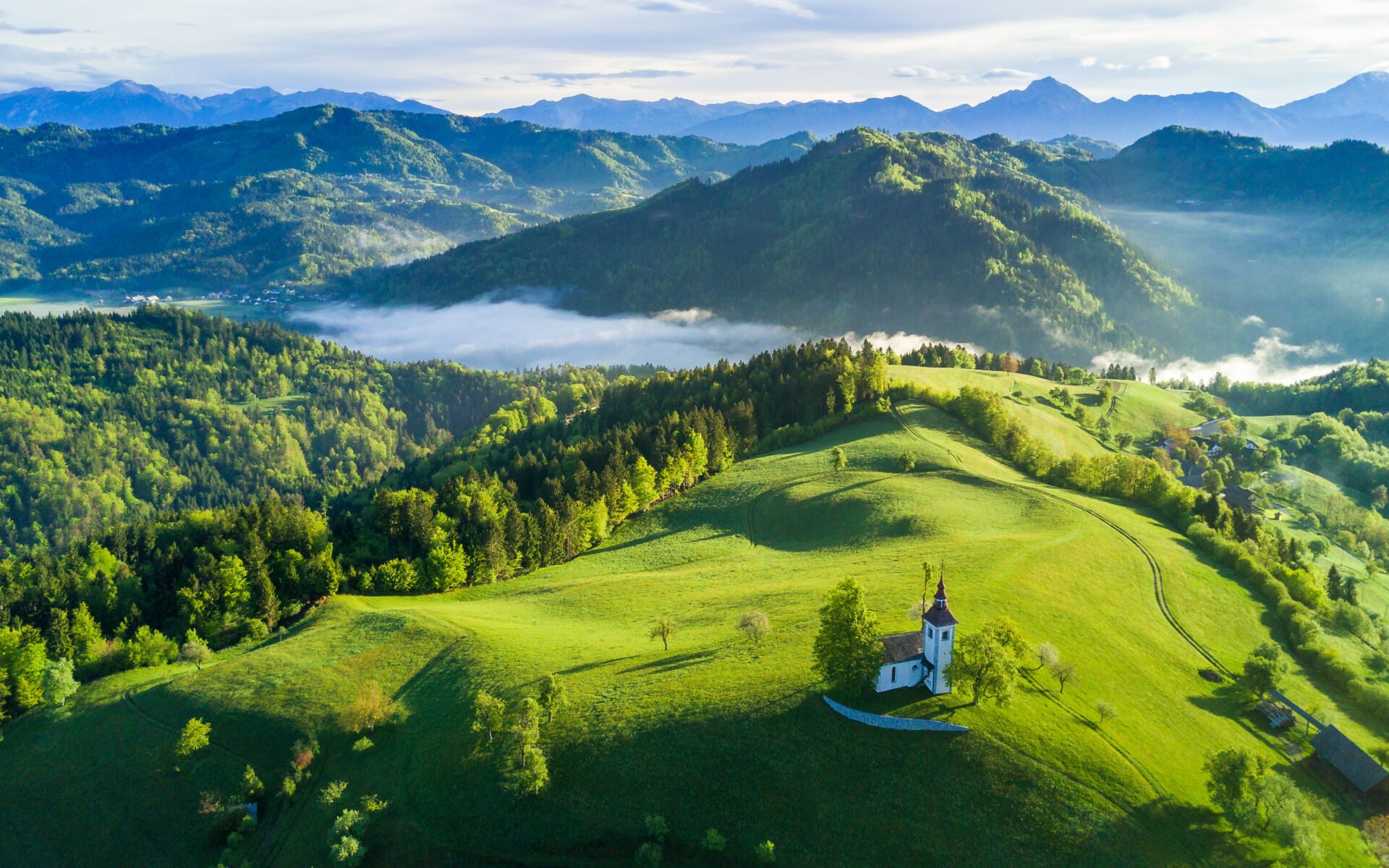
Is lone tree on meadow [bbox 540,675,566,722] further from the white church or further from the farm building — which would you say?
the farm building

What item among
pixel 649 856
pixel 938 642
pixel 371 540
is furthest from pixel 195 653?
pixel 938 642

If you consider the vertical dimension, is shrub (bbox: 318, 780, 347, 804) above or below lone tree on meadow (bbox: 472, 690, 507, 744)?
below

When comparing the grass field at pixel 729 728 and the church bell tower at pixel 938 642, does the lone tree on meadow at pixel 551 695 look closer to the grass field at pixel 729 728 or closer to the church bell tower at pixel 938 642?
the grass field at pixel 729 728

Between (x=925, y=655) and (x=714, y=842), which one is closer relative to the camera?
(x=714, y=842)

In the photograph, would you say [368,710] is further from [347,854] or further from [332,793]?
[347,854]

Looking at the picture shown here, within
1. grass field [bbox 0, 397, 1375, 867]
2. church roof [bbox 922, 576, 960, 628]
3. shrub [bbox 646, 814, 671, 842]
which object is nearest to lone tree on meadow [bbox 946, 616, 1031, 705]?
grass field [bbox 0, 397, 1375, 867]

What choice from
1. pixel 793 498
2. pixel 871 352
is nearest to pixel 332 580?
pixel 793 498

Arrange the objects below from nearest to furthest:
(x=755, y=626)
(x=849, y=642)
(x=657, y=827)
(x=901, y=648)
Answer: (x=657, y=827), (x=849, y=642), (x=901, y=648), (x=755, y=626)
